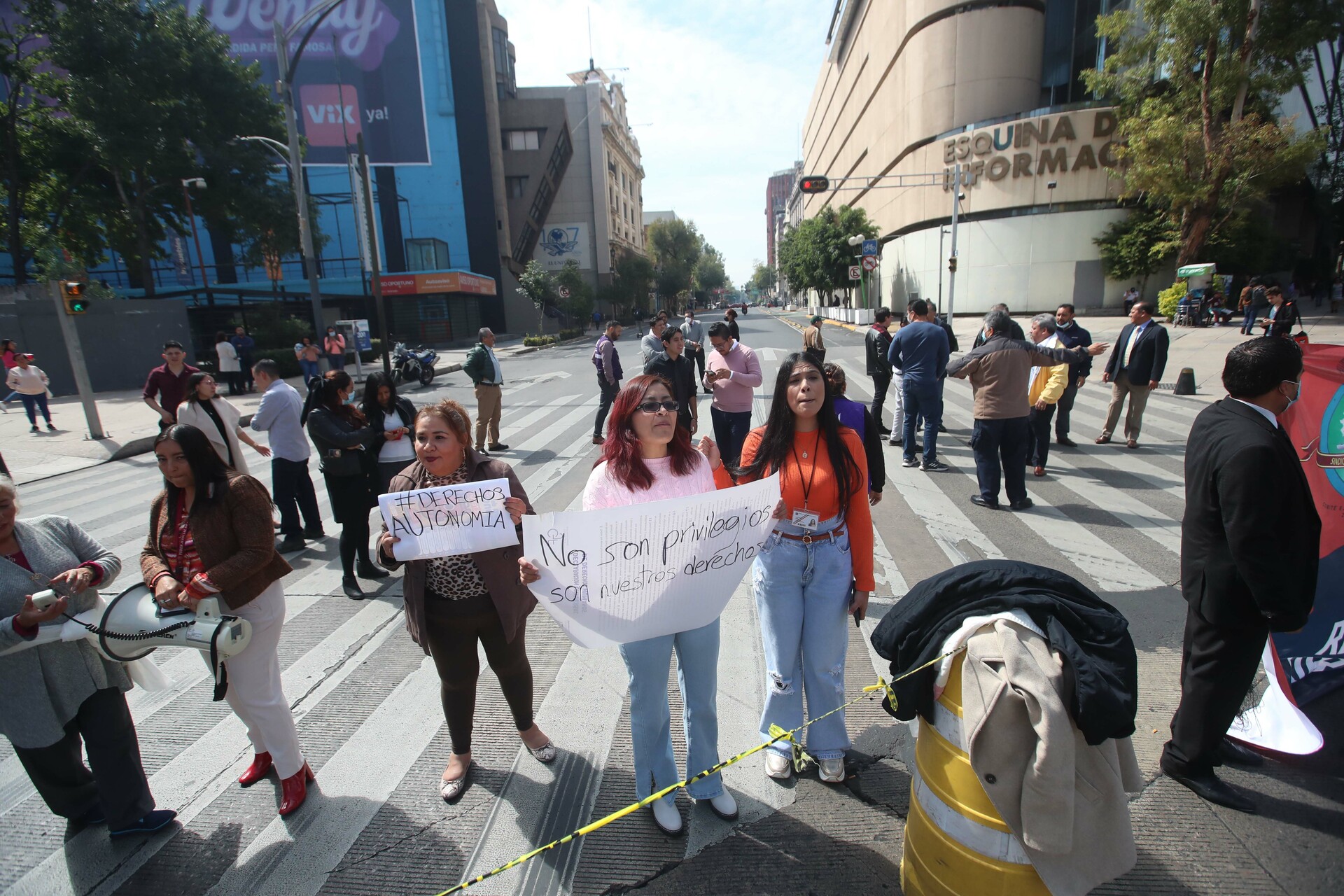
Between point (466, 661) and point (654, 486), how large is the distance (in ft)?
4.18

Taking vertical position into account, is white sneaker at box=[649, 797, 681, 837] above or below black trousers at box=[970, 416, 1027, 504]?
below

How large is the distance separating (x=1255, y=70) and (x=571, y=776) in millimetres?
35532

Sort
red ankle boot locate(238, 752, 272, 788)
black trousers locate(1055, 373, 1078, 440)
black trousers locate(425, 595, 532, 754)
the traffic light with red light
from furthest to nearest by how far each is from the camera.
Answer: the traffic light with red light → black trousers locate(1055, 373, 1078, 440) → red ankle boot locate(238, 752, 272, 788) → black trousers locate(425, 595, 532, 754)

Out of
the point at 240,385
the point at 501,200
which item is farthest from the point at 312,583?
the point at 501,200

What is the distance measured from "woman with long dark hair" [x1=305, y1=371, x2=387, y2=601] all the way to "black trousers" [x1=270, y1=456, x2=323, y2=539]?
1.08 metres

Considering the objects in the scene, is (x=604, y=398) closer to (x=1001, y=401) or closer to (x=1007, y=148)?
(x=1001, y=401)

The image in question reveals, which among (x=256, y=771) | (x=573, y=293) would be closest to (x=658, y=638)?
(x=256, y=771)

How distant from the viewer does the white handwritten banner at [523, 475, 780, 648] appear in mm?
2311

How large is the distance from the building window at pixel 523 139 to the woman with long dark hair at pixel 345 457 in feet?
187

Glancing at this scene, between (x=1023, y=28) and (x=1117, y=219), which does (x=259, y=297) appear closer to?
(x=1023, y=28)

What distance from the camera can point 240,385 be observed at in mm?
20203

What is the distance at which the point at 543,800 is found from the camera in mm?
2949

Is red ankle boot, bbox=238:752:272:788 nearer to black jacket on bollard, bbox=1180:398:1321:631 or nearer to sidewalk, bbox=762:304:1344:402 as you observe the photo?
black jacket on bollard, bbox=1180:398:1321:631

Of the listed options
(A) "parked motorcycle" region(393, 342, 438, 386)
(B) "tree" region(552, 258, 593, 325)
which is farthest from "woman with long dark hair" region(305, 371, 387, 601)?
(B) "tree" region(552, 258, 593, 325)
